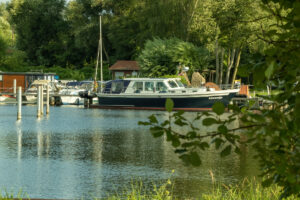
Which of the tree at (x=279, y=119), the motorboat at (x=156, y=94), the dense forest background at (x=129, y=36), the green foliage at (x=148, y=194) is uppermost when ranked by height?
the dense forest background at (x=129, y=36)

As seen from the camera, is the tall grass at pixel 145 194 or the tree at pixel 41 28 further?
the tree at pixel 41 28

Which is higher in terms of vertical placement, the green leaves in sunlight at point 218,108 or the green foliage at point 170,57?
the green foliage at point 170,57

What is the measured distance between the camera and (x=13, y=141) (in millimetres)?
25391

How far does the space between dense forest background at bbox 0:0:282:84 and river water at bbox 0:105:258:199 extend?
19038 mm

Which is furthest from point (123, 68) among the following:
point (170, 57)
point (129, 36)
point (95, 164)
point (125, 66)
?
point (95, 164)

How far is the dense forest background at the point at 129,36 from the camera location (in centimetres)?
4809

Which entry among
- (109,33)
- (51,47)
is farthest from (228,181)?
(51,47)

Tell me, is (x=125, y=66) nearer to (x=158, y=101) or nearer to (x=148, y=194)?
(x=158, y=101)

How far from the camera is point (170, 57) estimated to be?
170 feet

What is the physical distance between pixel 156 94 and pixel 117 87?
3987mm

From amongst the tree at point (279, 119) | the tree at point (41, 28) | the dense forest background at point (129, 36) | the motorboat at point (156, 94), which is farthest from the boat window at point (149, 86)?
the tree at point (279, 119)

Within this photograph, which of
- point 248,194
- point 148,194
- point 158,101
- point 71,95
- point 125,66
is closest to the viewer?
point 248,194

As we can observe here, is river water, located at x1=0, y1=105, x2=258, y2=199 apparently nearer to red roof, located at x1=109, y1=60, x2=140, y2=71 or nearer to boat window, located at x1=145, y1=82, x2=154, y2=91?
boat window, located at x1=145, y1=82, x2=154, y2=91

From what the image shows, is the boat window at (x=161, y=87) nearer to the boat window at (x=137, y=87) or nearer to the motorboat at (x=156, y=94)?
the motorboat at (x=156, y=94)
